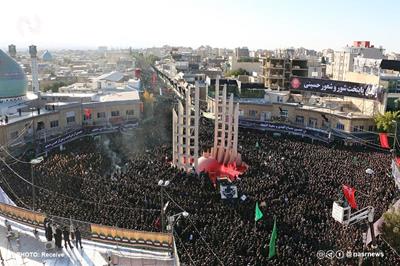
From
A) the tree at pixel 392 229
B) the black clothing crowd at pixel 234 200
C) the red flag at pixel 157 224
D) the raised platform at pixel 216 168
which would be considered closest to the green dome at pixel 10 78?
the black clothing crowd at pixel 234 200

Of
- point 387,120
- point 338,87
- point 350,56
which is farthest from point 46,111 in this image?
point 350,56

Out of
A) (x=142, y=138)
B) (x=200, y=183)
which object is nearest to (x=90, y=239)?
(x=200, y=183)

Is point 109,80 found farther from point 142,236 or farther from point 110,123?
point 142,236

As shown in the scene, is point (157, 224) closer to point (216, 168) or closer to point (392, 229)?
point (392, 229)

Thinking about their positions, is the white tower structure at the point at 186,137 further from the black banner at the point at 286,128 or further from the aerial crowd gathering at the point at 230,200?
the black banner at the point at 286,128

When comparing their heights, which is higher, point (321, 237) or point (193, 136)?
point (193, 136)

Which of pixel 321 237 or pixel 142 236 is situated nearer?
pixel 142 236

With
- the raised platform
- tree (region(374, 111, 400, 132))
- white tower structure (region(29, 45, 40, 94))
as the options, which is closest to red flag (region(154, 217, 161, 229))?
the raised platform
